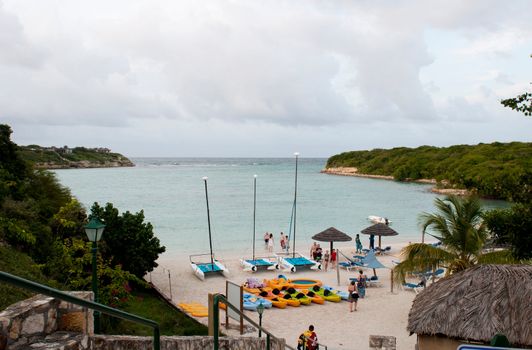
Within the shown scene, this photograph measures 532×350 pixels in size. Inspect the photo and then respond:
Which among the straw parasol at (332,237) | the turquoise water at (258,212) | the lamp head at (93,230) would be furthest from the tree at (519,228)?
the turquoise water at (258,212)

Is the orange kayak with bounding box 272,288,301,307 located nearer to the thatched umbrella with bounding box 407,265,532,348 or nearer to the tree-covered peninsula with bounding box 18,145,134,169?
the thatched umbrella with bounding box 407,265,532,348

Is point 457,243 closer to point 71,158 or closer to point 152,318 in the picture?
point 152,318

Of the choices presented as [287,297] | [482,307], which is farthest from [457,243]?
[287,297]

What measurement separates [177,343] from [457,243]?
33.8ft

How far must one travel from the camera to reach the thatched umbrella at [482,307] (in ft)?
32.6

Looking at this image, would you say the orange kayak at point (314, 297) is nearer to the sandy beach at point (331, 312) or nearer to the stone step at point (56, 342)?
the sandy beach at point (331, 312)

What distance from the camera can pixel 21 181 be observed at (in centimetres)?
2097

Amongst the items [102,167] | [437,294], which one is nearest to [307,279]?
[437,294]

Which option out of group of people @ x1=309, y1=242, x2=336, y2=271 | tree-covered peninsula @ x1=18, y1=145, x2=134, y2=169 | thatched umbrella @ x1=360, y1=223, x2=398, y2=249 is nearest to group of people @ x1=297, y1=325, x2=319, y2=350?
group of people @ x1=309, y1=242, x2=336, y2=271

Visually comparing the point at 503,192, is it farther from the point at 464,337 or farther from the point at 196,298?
the point at 196,298

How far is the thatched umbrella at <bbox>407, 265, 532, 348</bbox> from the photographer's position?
9938 millimetres

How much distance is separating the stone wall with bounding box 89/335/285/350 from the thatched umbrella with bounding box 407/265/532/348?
4112 millimetres

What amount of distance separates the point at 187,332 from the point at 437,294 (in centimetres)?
653

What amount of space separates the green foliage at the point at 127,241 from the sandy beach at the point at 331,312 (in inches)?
77.0
